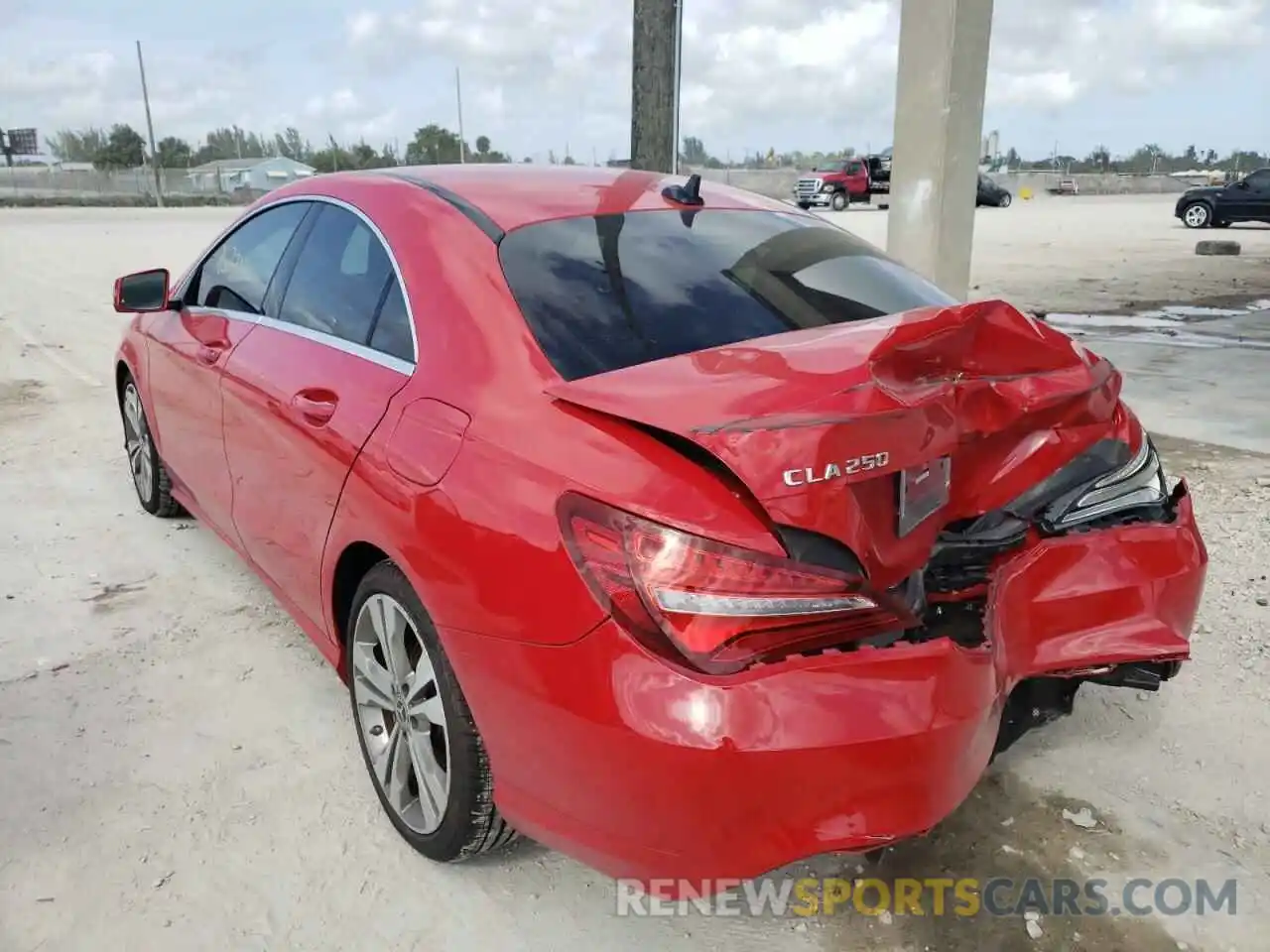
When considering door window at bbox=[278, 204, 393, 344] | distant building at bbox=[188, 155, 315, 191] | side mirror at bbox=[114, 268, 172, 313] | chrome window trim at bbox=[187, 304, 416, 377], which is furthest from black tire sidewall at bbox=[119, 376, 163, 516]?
distant building at bbox=[188, 155, 315, 191]

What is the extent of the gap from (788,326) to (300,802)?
70.2 inches

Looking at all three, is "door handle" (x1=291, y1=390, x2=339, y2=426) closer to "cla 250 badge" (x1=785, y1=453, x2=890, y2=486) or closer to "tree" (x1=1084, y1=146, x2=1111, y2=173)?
"cla 250 badge" (x1=785, y1=453, x2=890, y2=486)

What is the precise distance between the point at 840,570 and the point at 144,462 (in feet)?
13.2

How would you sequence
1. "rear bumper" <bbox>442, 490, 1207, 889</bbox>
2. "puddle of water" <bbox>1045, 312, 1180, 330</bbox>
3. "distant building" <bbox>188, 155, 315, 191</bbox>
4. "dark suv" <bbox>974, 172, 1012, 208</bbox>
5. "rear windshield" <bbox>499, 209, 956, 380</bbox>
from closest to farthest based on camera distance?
"rear bumper" <bbox>442, 490, 1207, 889</bbox> < "rear windshield" <bbox>499, 209, 956, 380</bbox> < "puddle of water" <bbox>1045, 312, 1180, 330</bbox> < "dark suv" <bbox>974, 172, 1012, 208</bbox> < "distant building" <bbox>188, 155, 315, 191</bbox>

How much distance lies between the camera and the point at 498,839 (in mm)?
2260

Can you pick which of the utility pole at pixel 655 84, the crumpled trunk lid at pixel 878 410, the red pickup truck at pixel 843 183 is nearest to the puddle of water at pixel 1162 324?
the utility pole at pixel 655 84

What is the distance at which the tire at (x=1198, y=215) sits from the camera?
1035 inches

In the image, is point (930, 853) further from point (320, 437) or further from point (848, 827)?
point (320, 437)

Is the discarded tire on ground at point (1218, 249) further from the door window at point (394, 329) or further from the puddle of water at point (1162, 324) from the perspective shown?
the door window at point (394, 329)

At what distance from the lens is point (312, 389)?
8.87ft

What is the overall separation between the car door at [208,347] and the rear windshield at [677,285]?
1.26m

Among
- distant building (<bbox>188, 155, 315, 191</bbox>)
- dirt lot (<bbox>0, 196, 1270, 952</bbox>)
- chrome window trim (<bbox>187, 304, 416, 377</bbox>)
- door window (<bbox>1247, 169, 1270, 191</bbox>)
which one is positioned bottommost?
dirt lot (<bbox>0, 196, 1270, 952</bbox>)

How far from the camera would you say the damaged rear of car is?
65.6 inches

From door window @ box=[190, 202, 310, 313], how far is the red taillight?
212cm
